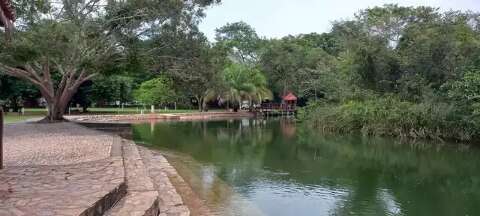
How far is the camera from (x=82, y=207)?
5.66 m

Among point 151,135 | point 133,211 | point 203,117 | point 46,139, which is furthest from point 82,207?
point 203,117

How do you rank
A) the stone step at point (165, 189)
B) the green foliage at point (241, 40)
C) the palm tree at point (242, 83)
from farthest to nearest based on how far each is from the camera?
the green foliage at point (241, 40) < the palm tree at point (242, 83) < the stone step at point (165, 189)

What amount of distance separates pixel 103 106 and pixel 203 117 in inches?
799

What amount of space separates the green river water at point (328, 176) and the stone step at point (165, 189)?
27.3 inches

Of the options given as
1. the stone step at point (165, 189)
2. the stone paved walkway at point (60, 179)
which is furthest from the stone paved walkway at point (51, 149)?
the stone step at point (165, 189)

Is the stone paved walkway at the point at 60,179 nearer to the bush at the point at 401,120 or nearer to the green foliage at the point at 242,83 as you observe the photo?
the bush at the point at 401,120

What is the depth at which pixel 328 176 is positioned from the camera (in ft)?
47.8

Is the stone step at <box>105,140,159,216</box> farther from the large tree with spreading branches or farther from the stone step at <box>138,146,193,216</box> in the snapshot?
the large tree with spreading branches

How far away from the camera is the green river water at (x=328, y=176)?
10.9m

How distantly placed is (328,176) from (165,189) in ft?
19.5

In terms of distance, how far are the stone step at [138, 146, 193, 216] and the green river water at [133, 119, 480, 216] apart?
0.69m

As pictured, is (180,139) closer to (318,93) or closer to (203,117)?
(203,117)

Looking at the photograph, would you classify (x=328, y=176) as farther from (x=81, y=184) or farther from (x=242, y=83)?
(x=242, y=83)

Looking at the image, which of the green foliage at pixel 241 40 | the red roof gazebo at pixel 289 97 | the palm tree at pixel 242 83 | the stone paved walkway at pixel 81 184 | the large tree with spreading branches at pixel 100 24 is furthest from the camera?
the green foliage at pixel 241 40
